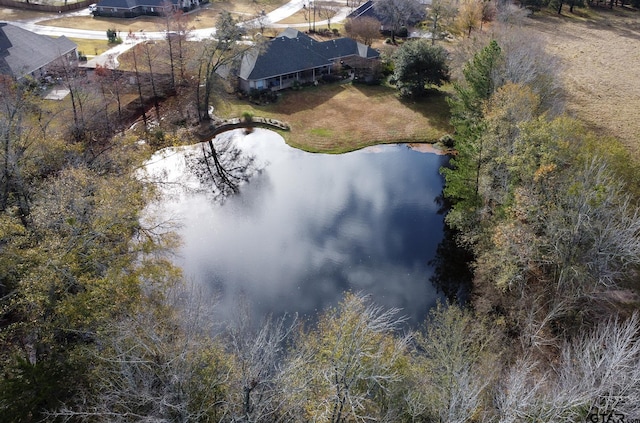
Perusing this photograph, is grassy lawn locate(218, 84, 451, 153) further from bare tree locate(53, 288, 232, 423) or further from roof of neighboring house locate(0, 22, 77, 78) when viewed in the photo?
bare tree locate(53, 288, 232, 423)

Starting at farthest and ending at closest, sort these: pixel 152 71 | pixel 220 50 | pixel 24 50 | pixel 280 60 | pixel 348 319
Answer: pixel 280 60 → pixel 152 71 → pixel 24 50 → pixel 220 50 → pixel 348 319

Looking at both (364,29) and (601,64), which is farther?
(364,29)

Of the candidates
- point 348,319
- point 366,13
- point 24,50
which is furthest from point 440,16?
point 348,319

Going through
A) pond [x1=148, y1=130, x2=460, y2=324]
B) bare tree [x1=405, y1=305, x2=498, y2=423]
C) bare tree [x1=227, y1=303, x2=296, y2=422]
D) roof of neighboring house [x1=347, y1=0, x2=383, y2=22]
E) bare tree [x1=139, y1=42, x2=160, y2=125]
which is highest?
roof of neighboring house [x1=347, y1=0, x2=383, y2=22]

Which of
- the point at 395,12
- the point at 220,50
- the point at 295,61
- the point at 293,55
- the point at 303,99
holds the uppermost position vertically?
the point at 395,12

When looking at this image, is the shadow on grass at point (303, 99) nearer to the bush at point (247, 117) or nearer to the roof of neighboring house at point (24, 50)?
the bush at point (247, 117)

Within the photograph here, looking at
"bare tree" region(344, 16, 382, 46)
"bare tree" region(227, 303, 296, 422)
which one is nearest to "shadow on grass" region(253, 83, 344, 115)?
"bare tree" region(344, 16, 382, 46)

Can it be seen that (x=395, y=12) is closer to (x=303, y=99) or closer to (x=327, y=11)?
(x=327, y=11)
